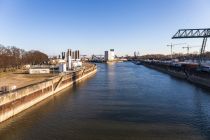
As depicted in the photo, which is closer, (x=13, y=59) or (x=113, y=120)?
(x=113, y=120)

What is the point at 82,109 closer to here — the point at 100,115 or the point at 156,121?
the point at 100,115

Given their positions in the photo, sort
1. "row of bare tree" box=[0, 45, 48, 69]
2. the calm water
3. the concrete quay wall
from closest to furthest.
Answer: the calm water < the concrete quay wall < "row of bare tree" box=[0, 45, 48, 69]

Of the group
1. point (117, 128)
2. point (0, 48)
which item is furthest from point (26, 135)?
point (0, 48)

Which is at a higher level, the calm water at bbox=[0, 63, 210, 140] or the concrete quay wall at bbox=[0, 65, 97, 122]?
the concrete quay wall at bbox=[0, 65, 97, 122]

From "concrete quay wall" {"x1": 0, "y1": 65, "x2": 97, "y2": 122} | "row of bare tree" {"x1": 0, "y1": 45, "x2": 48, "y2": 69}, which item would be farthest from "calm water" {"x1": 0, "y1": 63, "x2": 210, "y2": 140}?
"row of bare tree" {"x1": 0, "y1": 45, "x2": 48, "y2": 69}

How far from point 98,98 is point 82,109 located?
643 centimetres

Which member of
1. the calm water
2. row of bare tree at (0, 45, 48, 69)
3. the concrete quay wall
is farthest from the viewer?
row of bare tree at (0, 45, 48, 69)

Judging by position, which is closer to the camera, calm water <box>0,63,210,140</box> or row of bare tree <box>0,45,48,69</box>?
calm water <box>0,63,210,140</box>

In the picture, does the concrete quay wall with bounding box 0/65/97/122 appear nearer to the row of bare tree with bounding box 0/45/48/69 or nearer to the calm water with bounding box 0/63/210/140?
the calm water with bounding box 0/63/210/140

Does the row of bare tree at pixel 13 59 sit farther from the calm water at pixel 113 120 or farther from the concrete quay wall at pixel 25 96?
the calm water at pixel 113 120

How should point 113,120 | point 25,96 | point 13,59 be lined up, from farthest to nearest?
point 13,59, point 25,96, point 113,120

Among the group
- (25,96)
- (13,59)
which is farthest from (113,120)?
(13,59)

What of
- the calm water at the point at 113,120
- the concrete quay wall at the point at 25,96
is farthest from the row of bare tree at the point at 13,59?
the calm water at the point at 113,120

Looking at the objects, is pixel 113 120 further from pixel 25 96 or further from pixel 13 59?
pixel 13 59
